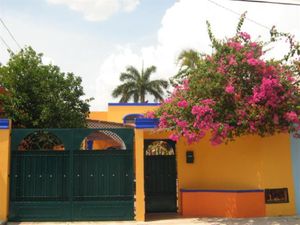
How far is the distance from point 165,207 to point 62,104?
6.05 m

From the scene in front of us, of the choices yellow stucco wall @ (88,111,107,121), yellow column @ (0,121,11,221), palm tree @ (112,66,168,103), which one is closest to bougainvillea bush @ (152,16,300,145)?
yellow column @ (0,121,11,221)

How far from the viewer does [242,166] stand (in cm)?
1229

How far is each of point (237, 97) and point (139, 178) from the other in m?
3.57

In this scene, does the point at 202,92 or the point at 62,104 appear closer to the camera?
the point at 202,92

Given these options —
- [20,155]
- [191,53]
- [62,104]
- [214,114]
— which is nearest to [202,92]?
[214,114]

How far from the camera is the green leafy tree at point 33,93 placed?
1483 cm

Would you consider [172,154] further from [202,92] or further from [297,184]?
[297,184]

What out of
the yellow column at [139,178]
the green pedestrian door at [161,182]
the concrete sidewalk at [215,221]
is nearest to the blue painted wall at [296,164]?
the concrete sidewalk at [215,221]

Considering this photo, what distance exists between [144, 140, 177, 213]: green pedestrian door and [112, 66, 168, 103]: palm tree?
28.8 meters

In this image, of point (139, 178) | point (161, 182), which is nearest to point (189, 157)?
point (161, 182)

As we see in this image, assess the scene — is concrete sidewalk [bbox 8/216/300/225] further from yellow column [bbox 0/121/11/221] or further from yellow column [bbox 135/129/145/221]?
yellow column [bbox 0/121/11/221]

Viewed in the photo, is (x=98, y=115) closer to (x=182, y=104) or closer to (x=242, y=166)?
(x=242, y=166)

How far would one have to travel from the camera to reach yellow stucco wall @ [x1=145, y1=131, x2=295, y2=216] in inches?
477

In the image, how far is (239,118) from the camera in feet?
35.6
